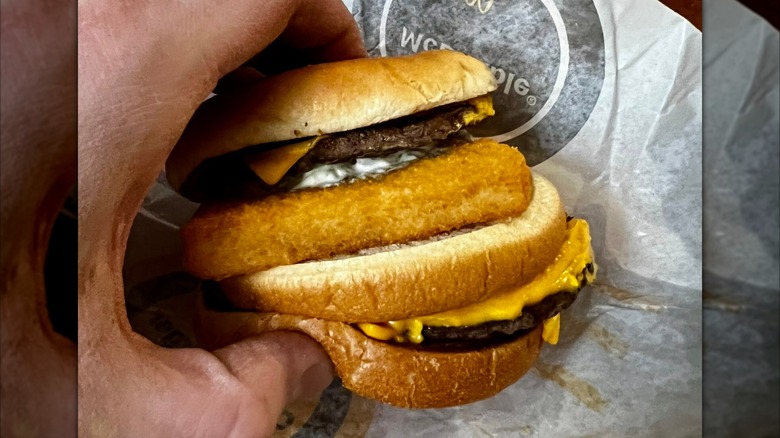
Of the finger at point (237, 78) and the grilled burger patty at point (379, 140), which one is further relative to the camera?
the finger at point (237, 78)

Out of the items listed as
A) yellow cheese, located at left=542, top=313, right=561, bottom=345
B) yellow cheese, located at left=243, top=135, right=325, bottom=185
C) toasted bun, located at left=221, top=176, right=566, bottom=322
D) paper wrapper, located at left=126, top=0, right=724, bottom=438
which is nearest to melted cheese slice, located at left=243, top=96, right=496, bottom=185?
yellow cheese, located at left=243, top=135, right=325, bottom=185

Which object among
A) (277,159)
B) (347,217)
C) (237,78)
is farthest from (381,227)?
(237,78)

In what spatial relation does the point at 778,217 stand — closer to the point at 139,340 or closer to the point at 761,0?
the point at 761,0

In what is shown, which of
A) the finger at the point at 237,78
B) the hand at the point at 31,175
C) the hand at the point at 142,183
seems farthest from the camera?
the finger at the point at 237,78

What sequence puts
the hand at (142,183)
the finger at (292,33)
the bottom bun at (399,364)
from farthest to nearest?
the bottom bun at (399,364) → the finger at (292,33) → the hand at (142,183)

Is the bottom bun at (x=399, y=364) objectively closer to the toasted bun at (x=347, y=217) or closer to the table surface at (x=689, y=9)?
the toasted bun at (x=347, y=217)

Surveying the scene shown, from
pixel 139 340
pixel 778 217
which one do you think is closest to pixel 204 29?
pixel 139 340

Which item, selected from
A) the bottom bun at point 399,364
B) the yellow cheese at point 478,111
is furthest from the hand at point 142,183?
the yellow cheese at point 478,111

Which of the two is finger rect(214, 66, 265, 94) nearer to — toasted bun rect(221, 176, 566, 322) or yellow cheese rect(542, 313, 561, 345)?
toasted bun rect(221, 176, 566, 322)
